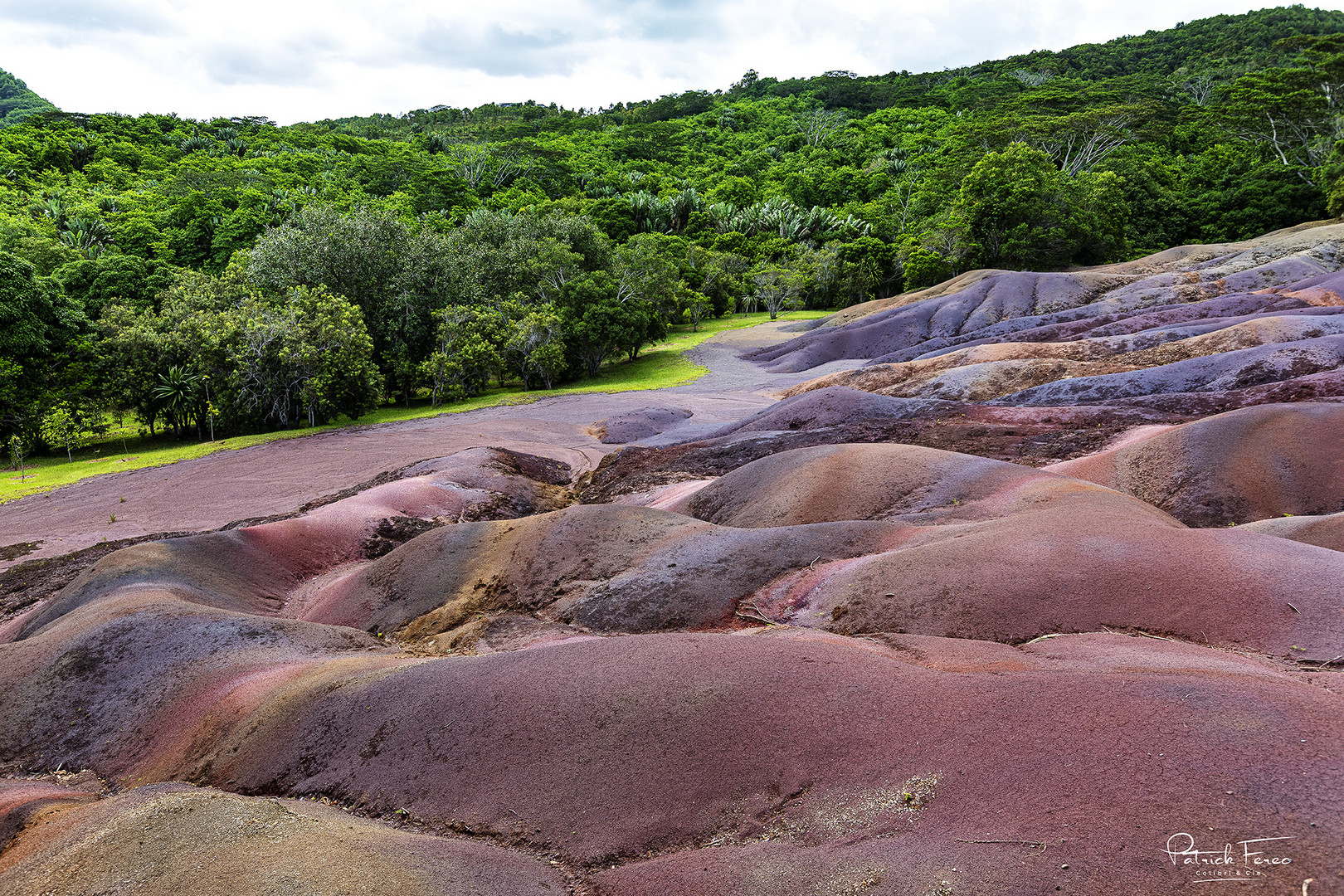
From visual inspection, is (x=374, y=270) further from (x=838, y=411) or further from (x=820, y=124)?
(x=820, y=124)

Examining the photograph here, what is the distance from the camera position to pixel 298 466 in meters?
28.6

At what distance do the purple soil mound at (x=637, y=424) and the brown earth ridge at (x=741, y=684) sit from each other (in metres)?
12.0

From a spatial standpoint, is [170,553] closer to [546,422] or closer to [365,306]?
[546,422]

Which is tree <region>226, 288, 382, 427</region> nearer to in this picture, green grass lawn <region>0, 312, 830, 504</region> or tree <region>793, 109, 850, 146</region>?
green grass lawn <region>0, 312, 830, 504</region>

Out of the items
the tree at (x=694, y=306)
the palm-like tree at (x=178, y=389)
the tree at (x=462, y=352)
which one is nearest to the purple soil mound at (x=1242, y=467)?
the tree at (x=462, y=352)

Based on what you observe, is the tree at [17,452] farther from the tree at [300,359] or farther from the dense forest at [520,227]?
the tree at [300,359]

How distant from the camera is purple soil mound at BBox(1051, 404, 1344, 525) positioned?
45.2ft

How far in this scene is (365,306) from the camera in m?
43.2

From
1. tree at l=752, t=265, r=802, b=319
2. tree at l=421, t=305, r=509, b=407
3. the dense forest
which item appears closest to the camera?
the dense forest

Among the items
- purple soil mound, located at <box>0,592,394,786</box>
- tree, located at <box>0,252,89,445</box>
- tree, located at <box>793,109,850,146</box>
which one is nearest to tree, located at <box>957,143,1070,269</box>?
purple soil mound, located at <box>0,592,394,786</box>

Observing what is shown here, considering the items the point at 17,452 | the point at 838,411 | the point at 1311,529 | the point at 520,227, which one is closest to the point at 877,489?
the point at 1311,529

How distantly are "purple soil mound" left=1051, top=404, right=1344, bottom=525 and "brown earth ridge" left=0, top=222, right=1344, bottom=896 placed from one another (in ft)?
0.23

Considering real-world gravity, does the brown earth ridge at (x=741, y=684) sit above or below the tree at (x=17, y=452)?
below

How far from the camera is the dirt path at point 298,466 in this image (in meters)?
22.3
